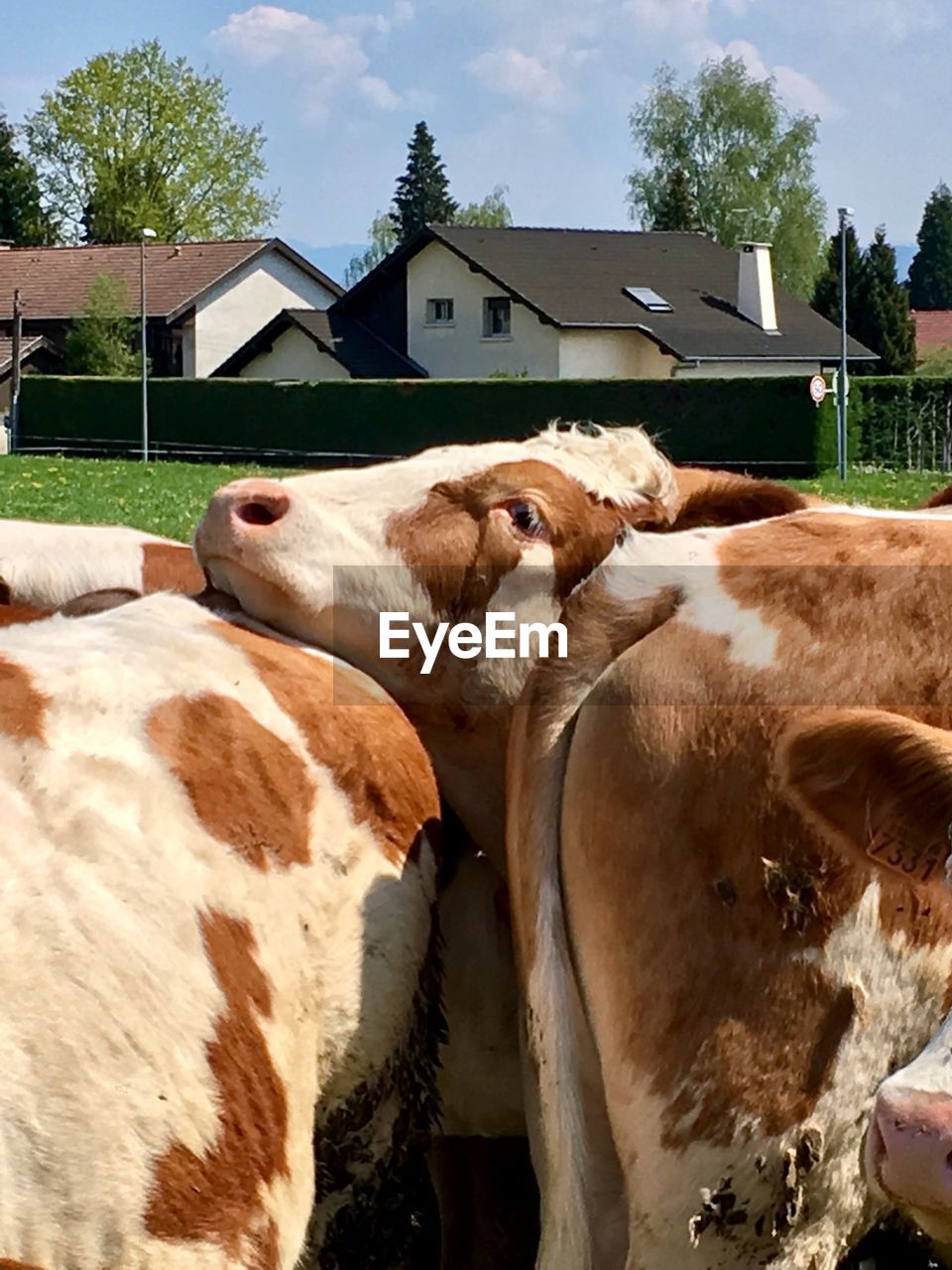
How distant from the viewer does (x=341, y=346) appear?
191ft

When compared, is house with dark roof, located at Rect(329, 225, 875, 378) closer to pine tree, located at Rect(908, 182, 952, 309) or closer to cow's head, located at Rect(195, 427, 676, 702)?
cow's head, located at Rect(195, 427, 676, 702)

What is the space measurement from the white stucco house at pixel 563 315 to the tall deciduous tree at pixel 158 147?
2809cm

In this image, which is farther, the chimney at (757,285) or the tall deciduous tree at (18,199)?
the tall deciduous tree at (18,199)

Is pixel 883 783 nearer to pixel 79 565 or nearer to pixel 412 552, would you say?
pixel 412 552

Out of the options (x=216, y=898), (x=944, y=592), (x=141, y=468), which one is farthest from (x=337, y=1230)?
(x=141, y=468)

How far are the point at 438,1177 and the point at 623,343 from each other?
5428 centimetres

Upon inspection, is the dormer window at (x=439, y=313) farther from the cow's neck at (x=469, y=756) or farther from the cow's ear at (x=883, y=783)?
the cow's ear at (x=883, y=783)

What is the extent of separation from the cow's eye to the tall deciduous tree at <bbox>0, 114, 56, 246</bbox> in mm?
91197

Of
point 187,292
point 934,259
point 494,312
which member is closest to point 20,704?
point 494,312

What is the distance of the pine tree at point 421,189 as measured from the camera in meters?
114

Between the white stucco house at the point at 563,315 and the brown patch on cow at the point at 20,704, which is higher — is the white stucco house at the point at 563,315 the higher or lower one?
the higher one

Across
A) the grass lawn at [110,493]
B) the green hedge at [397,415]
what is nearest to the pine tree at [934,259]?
the green hedge at [397,415]

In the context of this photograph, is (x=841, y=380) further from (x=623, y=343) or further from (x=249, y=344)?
(x=249, y=344)

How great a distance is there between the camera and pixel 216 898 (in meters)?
2.62
